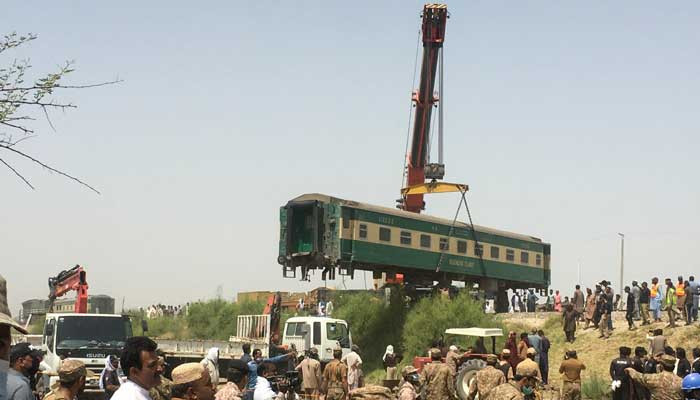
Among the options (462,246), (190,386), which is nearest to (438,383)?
(190,386)

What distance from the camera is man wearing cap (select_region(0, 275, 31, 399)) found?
13.5 ft

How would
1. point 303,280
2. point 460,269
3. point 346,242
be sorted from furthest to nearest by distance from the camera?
point 460,269, point 303,280, point 346,242

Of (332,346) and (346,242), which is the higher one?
(346,242)

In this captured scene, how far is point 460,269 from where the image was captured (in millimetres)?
39750

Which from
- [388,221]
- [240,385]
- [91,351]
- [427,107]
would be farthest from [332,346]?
[427,107]

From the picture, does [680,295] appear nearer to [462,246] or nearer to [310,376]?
[462,246]

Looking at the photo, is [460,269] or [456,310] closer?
[456,310]

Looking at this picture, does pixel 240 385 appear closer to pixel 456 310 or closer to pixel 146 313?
pixel 456 310

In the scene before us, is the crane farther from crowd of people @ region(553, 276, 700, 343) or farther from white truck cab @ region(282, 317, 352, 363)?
crowd of people @ region(553, 276, 700, 343)

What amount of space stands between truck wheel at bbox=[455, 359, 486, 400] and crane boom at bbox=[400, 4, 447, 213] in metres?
26.1

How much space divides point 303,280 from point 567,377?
19166mm

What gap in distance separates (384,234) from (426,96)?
12550 mm

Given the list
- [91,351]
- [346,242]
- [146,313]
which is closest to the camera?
[91,351]

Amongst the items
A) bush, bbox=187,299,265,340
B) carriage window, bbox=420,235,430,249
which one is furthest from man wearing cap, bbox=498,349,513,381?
bush, bbox=187,299,265,340
